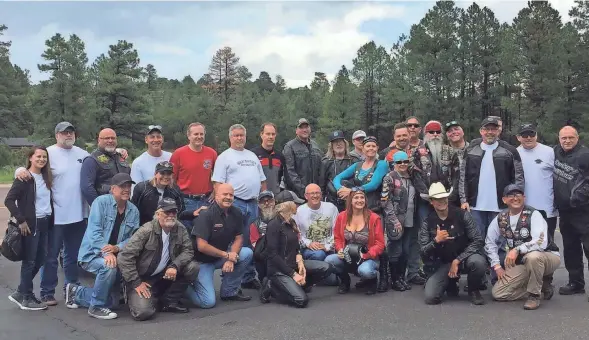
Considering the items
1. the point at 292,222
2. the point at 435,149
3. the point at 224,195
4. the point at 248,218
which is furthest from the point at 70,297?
the point at 435,149

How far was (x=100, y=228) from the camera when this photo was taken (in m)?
6.09

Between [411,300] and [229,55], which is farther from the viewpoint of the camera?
[229,55]

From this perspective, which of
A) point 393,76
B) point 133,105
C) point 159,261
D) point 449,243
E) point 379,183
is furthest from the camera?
point 393,76

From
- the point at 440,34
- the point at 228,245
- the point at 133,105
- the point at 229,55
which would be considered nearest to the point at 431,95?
the point at 440,34

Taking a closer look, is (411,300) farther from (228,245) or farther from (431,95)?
(431,95)

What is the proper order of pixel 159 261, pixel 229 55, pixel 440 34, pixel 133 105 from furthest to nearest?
pixel 229 55
pixel 440 34
pixel 133 105
pixel 159 261

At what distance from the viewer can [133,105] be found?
132 ft

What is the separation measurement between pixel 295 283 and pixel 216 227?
1.15 metres

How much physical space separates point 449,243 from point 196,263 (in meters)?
2.97

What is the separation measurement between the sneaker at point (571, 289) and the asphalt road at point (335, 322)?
16 centimetres

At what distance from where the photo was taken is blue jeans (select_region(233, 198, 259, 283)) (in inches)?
287

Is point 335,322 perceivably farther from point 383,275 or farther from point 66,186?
point 66,186

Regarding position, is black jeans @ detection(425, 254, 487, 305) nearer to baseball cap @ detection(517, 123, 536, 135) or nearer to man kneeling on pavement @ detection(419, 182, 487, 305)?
man kneeling on pavement @ detection(419, 182, 487, 305)

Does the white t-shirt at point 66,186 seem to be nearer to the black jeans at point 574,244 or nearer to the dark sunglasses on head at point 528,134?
the dark sunglasses on head at point 528,134
